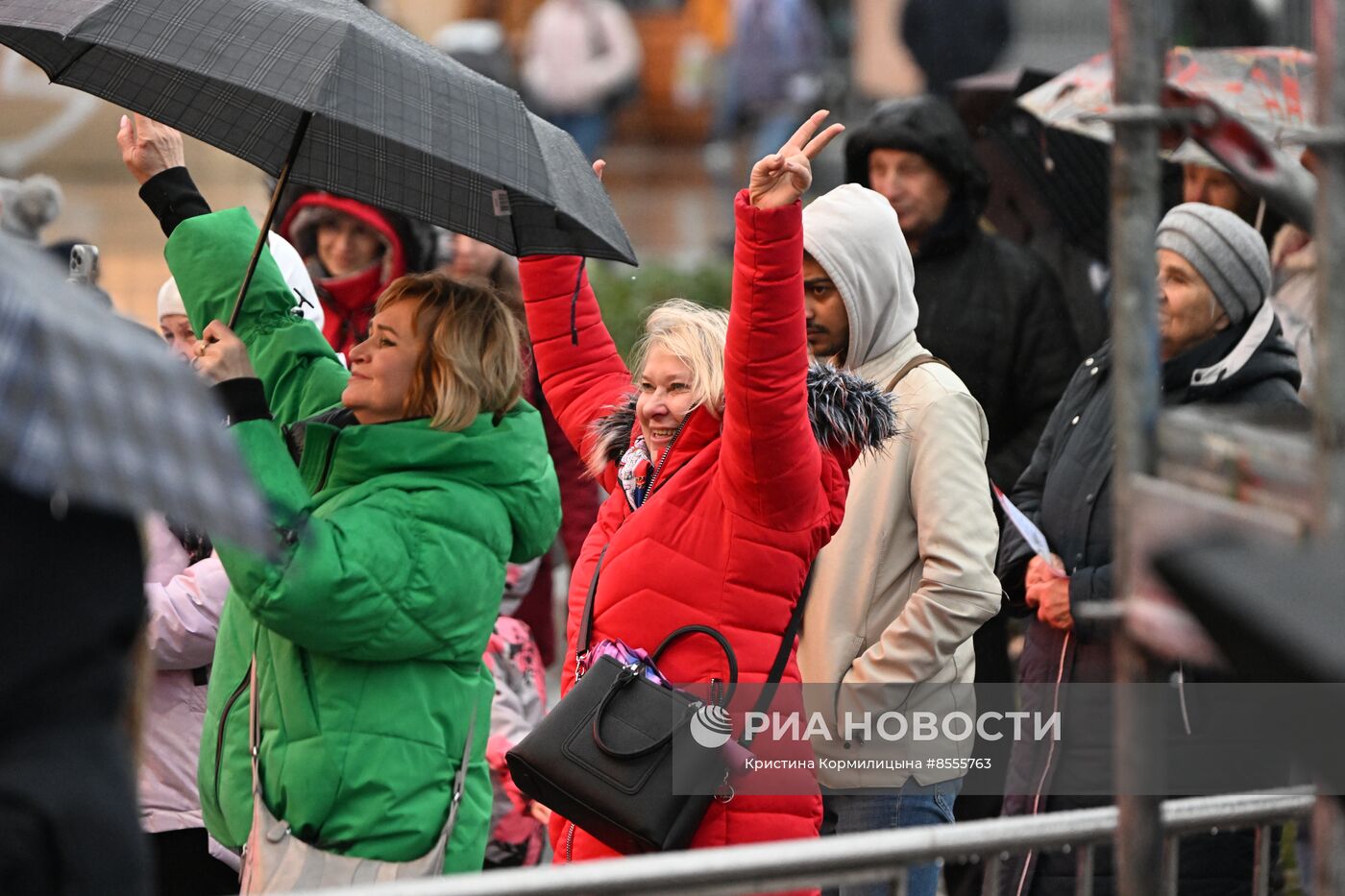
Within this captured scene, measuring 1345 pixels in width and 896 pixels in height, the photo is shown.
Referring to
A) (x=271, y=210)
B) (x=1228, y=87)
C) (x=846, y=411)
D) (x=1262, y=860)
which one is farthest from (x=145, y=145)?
(x=1228, y=87)

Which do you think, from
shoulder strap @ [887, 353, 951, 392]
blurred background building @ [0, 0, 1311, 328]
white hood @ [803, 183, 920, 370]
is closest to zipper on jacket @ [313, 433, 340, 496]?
white hood @ [803, 183, 920, 370]

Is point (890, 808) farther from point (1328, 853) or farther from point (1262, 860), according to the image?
point (1328, 853)

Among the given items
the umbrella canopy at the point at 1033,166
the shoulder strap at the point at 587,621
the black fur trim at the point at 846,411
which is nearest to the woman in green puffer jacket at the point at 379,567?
the shoulder strap at the point at 587,621

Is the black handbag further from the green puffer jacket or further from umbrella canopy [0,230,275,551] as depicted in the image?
umbrella canopy [0,230,275,551]

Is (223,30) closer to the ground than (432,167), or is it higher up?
higher up

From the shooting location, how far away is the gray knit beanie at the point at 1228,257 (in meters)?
4.46

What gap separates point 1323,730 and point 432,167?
2577mm

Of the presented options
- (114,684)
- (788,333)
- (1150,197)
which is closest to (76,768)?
(114,684)

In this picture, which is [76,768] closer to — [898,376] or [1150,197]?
[1150,197]

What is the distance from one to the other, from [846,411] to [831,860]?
1.32 m

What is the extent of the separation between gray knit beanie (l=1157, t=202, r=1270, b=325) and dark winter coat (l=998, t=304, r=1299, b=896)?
0.05 m

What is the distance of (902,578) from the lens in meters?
4.20

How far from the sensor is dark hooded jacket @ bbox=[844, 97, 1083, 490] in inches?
217

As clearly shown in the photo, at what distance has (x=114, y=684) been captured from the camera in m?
2.09
